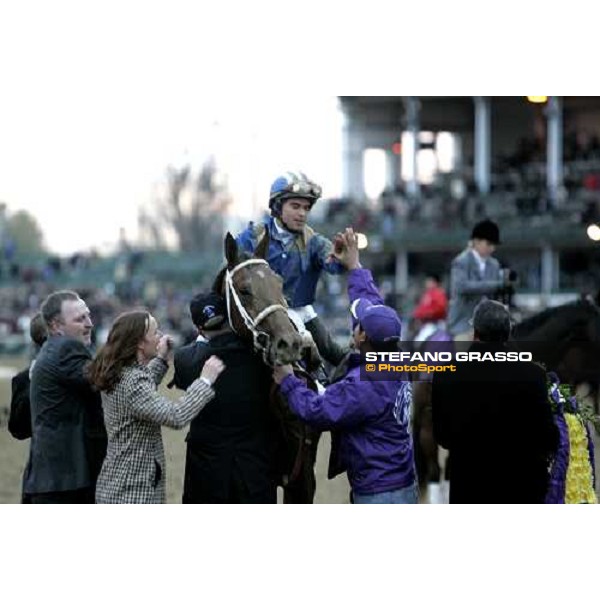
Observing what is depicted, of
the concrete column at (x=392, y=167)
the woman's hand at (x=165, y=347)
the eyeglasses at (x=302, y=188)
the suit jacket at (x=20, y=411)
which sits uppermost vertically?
the concrete column at (x=392, y=167)

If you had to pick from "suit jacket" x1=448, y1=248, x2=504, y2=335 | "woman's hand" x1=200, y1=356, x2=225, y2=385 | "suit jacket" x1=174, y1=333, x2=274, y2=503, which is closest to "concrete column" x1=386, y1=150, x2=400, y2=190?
"suit jacket" x1=448, y1=248, x2=504, y2=335

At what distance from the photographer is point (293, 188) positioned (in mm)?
6461

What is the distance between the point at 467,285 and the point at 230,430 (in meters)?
4.64

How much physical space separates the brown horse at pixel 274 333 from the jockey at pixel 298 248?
369 mm

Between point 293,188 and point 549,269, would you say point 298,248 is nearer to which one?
point 293,188

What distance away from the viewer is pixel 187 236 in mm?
53594

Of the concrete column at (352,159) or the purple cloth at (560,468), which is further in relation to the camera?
the concrete column at (352,159)

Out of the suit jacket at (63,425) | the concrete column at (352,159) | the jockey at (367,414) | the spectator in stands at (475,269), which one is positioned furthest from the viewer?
the concrete column at (352,159)

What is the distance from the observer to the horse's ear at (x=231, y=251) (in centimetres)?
599

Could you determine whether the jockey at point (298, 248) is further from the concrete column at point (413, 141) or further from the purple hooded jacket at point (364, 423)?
the concrete column at point (413, 141)

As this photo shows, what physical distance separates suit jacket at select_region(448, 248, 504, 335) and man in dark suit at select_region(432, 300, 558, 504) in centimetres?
390

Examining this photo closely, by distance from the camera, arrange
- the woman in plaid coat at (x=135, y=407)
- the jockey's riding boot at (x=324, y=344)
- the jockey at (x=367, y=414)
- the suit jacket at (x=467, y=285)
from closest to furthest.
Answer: the woman in plaid coat at (x=135, y=407), the jockey at (x=367, y=414), the jockey's riding boot at (x=324, y=344), the suit jacket at (x=467, y=285)

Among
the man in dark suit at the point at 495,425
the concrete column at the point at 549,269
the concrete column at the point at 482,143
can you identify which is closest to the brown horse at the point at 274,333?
the man in dark suit at the point at 495,425
